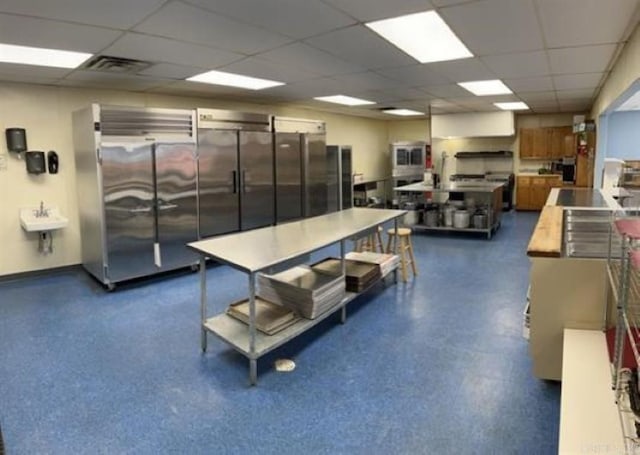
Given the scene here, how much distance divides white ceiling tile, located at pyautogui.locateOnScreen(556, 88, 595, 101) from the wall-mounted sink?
7034mm

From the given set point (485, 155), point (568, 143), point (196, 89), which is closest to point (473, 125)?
point (485, 155)

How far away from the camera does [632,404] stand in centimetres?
153

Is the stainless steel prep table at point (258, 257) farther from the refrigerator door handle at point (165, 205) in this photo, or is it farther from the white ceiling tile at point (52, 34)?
the refrigerator door handle at point (165, 205)

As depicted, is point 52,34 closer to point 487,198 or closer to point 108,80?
point 108,80

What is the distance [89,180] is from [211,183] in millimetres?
1437

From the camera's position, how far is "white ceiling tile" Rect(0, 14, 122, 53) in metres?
2.88

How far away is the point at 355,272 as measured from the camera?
4.18 metres

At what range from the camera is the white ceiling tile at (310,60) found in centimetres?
377

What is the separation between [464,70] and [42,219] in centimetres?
506

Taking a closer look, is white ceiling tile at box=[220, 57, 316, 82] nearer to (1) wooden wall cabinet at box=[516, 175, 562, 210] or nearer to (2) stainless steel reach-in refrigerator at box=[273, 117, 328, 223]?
(2) stainless steel reach-in refrigerator at box=[273, 117, 328, 223]

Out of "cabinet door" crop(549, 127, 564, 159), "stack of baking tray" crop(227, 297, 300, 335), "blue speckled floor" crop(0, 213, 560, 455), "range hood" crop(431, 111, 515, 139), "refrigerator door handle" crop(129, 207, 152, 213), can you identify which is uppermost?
"range hood" crop(431, 111, 515, 139)

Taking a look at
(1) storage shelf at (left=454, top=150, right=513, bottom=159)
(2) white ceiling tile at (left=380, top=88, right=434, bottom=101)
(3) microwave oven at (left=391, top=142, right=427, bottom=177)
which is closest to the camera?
(2) white ceiling tile at (left=380, top=88, right=434, bottom=101)

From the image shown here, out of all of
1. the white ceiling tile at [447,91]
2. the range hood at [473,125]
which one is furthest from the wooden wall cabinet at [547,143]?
the white ceiling tile at [447,91]

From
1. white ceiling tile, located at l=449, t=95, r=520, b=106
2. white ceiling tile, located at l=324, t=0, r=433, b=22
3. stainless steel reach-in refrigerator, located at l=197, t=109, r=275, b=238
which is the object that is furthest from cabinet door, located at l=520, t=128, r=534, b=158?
white ceiling tile, located at l=324, t=0, r=433, b=22
